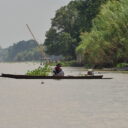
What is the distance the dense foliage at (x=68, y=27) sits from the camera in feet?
445

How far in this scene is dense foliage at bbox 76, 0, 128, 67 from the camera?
279 feet

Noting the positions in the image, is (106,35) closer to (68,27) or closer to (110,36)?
(110,36)

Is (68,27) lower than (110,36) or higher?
higher

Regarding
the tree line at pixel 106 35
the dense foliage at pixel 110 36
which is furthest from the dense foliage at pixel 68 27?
the dense foliage at pixel 110 36

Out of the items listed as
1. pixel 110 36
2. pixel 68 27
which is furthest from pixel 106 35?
pixel 68 27

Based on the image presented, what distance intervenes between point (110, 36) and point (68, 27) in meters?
74.4

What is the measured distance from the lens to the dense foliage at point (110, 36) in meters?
84.9

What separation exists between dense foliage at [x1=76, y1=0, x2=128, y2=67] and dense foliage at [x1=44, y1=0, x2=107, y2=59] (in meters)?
35.3

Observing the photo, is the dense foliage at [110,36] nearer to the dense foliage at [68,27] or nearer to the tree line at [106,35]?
A: the tree line at [106,35]

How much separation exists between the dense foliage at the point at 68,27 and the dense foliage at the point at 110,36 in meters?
35.3

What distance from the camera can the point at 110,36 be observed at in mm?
87312

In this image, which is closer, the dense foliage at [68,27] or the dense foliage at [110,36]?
the dense foliage at [110,36]
